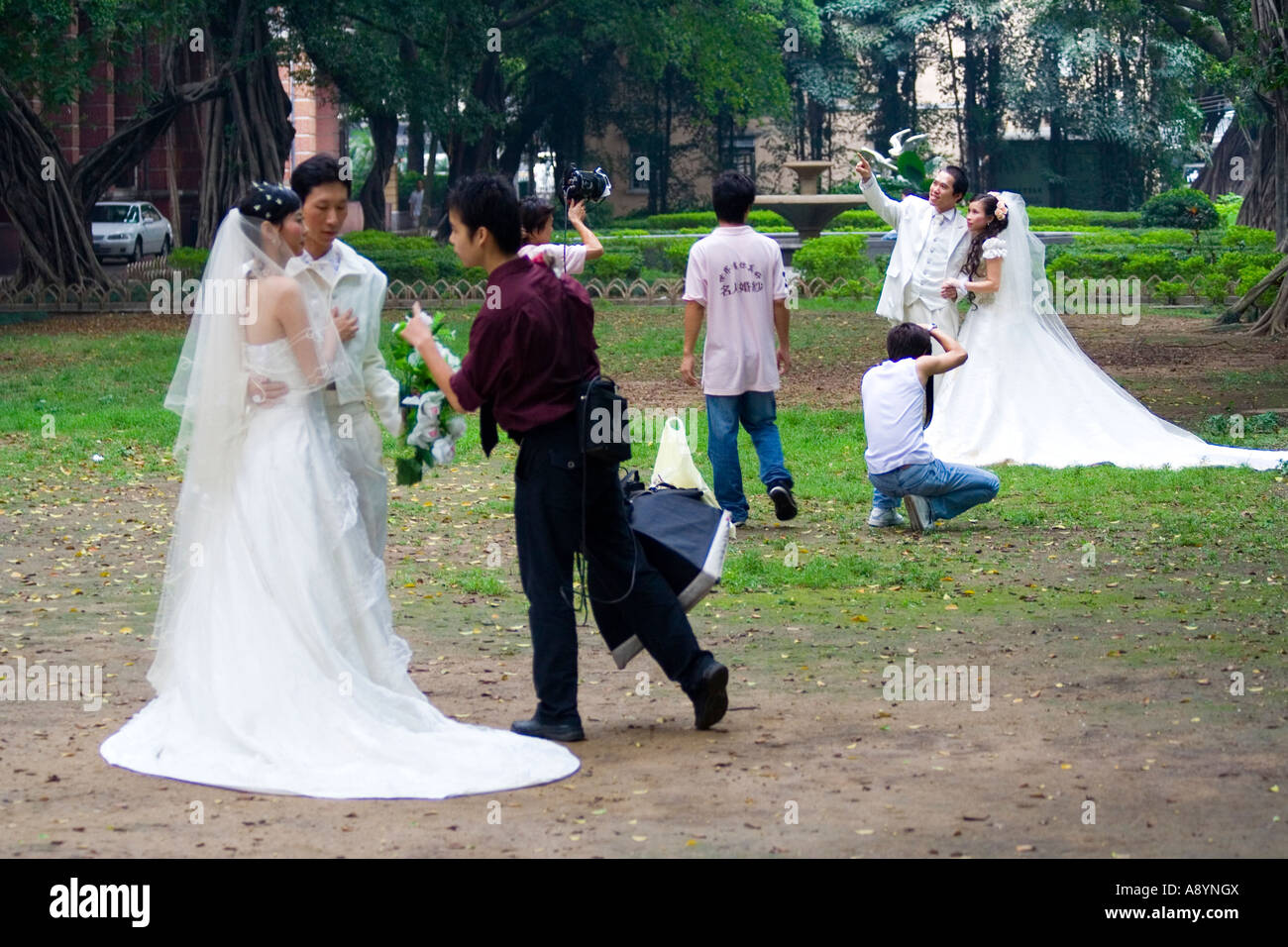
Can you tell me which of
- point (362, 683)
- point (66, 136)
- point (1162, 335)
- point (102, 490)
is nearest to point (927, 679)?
point (362, 683)

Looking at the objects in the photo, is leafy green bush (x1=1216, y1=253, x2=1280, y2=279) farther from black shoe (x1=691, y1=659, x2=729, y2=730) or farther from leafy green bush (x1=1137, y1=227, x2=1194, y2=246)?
black shoe (x1=691, y1=659, x2=729, y2=730)

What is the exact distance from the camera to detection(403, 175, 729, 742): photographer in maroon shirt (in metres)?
5.30

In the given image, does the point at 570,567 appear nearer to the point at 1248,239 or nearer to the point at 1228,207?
the point at 1248,239

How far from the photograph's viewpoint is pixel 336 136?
159 feet

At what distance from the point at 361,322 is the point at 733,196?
3774mm

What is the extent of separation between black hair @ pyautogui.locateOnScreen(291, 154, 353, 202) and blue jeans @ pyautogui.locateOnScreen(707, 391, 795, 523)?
13.0 ft

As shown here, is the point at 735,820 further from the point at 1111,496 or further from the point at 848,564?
the point at 1111,496

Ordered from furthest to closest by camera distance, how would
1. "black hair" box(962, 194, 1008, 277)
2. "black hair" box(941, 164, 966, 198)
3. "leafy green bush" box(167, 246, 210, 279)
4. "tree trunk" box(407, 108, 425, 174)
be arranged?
"tree trunk" box(407, 108, 425, 174) → "leafy green bush" box(167, 246, 210, 279) → "black hair" box(962, 194, 1008, 277) → "black hair" box(941, 164, 966, 198)

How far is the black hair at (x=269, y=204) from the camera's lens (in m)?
5.48

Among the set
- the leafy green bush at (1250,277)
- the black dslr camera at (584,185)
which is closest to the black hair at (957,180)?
the black dslr camera at (584,185)

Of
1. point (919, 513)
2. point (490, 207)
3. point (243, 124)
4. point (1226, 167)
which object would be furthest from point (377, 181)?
point (490, 207)

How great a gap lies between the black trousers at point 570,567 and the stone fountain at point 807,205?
20504 millimetres

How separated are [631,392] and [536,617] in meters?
9.88

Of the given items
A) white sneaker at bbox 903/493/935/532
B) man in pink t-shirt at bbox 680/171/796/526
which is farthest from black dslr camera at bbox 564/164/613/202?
white sneaker at bbox 903/493/935/532
